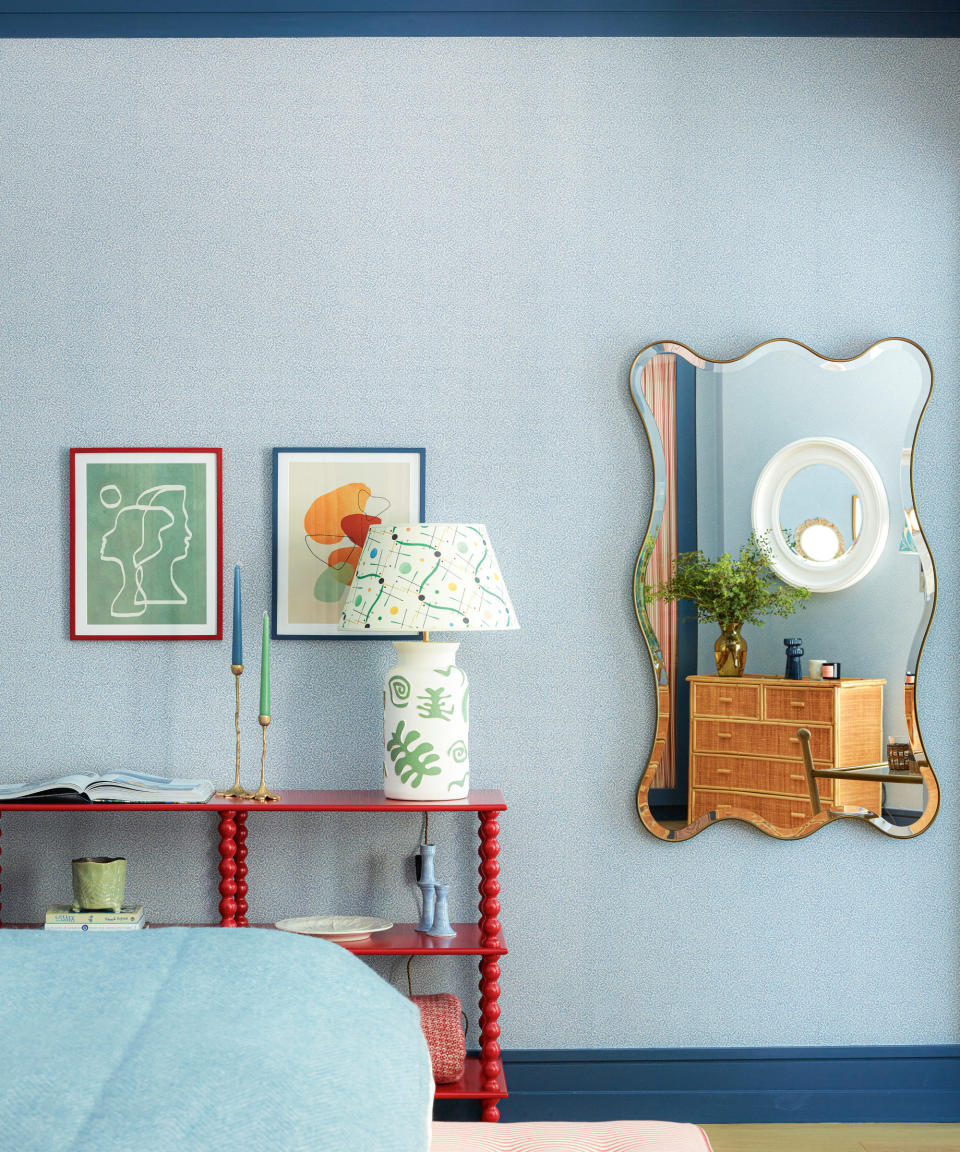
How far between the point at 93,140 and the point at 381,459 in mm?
1073

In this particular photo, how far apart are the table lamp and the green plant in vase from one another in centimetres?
52

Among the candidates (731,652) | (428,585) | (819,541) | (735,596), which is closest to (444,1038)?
(428,585)

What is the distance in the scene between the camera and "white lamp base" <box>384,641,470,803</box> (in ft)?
7.36

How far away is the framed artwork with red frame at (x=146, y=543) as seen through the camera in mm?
2494

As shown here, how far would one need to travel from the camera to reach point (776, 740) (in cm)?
248

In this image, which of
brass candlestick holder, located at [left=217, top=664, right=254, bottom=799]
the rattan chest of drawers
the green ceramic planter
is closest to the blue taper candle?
brass candlestick holder, located at [left=217, top=664, right=254, bottom=799]

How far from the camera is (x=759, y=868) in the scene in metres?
2.51

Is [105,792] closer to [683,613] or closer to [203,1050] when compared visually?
[683,613]

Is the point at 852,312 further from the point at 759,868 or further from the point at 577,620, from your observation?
the point at 759,868

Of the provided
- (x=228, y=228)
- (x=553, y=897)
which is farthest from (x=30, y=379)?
(x=553, y=897)

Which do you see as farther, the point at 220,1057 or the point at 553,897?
the point at 553,897

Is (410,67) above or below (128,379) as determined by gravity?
above

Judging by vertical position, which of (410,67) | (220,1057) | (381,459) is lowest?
(220,1057)

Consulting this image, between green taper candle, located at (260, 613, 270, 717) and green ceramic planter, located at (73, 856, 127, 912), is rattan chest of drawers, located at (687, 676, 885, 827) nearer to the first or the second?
green taper candle, located at (260, 613, 270, 717)
